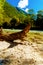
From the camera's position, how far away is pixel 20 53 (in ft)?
39.3

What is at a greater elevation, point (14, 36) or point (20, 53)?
point (14, 36)

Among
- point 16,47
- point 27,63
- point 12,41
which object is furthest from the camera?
point 12,41

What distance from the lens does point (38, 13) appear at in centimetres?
5725

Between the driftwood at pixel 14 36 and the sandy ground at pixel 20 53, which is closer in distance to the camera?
the sandy ground at pixel 20 53

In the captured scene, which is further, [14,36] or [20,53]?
[14,36]

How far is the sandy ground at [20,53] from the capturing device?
10.3 metres

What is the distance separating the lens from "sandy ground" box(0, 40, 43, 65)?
10266mm

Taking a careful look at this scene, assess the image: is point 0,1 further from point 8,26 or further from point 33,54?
point 8,26

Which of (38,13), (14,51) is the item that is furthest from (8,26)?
(14,51)

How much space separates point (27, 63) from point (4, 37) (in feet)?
18.9

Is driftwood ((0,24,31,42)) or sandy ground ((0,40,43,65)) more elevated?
driftwood ((0,24,31,42))

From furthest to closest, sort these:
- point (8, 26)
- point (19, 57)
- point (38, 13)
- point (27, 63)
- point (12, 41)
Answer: point (38, 13)
point (8, 26)
point (12, 41)
point (19, 57)
point (27, 63)

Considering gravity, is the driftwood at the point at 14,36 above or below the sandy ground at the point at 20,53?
above

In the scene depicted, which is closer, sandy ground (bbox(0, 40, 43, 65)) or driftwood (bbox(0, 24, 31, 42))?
sandy ground (bbox(0, 40, 43, 65))
